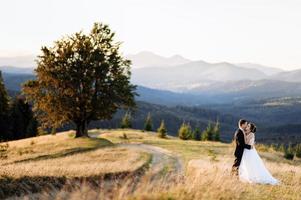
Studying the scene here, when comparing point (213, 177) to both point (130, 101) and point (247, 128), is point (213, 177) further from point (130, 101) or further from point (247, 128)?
point (130, 101)

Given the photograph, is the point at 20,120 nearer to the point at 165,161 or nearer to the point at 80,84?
the point at 80,84

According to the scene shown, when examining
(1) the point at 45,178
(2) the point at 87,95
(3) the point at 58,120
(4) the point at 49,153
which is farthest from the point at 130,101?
(1) the point at 45,178

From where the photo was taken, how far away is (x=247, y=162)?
22.1 meters

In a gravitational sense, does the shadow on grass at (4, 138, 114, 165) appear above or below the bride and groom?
below

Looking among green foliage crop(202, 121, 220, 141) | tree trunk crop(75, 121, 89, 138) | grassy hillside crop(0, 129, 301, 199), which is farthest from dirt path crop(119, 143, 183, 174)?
green foliage crop(202, 121, 220, 141)

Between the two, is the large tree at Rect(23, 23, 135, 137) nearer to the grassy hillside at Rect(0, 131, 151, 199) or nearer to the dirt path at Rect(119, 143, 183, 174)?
the grassy hillside at Rect(0, 131, 151, 199)

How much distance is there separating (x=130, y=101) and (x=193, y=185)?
43703 mm

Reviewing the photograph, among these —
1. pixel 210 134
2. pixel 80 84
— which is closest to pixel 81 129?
pixel 80 84

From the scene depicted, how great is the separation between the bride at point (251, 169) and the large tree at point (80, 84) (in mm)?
33645

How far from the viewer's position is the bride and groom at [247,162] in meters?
21.5

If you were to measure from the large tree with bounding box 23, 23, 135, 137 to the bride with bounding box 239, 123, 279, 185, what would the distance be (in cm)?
3364

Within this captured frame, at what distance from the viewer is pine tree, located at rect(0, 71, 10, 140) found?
80438 millimetres

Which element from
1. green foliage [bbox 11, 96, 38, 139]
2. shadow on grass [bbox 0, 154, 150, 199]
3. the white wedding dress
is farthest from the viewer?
green foliage [bbox 11, 96, 38, 139]

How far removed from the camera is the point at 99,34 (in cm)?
5734
